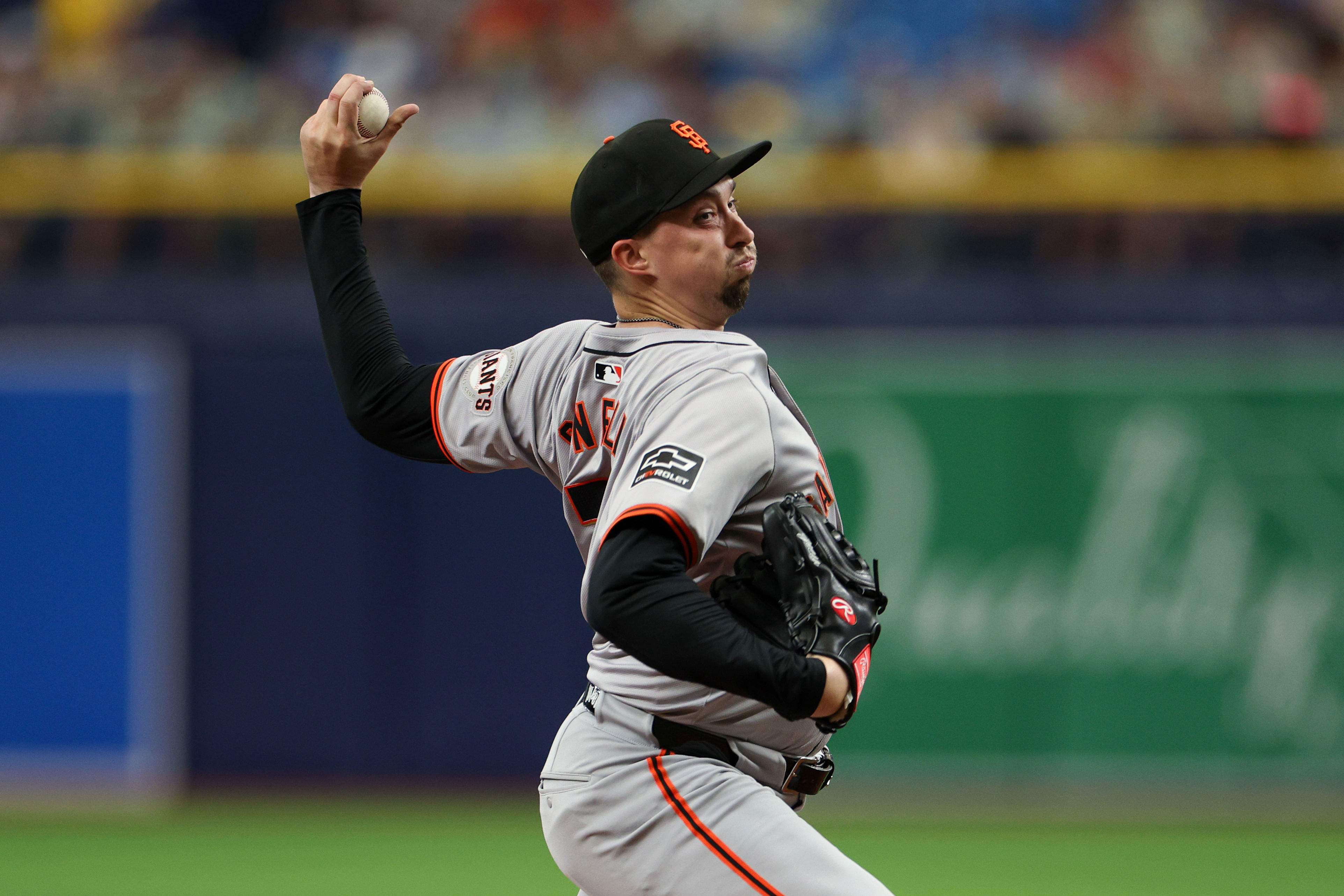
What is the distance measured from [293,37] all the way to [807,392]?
4.17 m

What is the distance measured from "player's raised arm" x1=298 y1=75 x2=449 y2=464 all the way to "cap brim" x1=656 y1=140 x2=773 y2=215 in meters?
0.55

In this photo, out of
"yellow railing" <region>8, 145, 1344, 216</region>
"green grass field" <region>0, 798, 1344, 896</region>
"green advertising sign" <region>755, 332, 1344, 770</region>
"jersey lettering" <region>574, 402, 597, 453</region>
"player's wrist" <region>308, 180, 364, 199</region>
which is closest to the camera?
"jersey lettering" <region>574, 402, 597, 453</region>

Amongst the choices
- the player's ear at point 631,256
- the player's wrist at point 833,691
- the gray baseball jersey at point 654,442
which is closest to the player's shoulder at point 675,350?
the gray baseball jersey at point 654,442

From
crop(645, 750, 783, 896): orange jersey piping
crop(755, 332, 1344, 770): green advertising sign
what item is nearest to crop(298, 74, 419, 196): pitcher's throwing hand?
crop(645, 750, 783, 896): orange jersey piping

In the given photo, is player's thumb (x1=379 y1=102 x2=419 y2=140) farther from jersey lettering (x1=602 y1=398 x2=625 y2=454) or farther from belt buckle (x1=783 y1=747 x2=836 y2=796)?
belt buckle (x1=783 y1=747 x2=836 y2=796)

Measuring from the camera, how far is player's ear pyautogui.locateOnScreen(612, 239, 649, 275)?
2881 mm

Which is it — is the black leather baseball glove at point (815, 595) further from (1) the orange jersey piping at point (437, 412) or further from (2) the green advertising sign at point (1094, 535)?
(2) the green advertising sign at point (1094, 535)

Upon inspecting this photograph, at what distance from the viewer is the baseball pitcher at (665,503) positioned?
250 centimetres

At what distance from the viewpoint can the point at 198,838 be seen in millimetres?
7562

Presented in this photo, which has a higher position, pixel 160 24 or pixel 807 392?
pixel 160 24

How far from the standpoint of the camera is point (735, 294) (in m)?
2.91

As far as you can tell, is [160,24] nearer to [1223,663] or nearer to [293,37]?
[293,37]

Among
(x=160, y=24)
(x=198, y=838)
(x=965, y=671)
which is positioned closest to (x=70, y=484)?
(x=198, y=838)

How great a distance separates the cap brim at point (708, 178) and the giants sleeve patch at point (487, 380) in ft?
1.35
